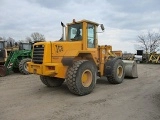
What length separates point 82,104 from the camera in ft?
23.4

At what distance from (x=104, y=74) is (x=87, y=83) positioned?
1.78m

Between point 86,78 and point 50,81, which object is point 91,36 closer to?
point 86,78

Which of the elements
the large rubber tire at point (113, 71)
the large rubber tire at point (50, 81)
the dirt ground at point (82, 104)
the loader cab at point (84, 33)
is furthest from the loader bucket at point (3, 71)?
the large rubber tire at point (113, 71)

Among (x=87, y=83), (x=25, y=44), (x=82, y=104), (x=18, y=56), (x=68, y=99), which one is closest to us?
(x=82, y=104)

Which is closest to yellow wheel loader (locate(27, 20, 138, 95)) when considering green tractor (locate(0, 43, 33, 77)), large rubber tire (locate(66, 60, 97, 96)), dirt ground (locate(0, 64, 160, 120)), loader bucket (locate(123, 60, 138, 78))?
large rubber tire (locate(66, 60, 97, 96))

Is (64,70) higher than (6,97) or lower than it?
higher

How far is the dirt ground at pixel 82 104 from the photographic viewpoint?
6.05 metres

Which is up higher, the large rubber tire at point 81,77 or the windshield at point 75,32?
the windshield at point 75,32

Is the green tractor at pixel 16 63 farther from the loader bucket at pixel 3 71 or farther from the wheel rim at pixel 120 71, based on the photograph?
the wheel rim at pixel 120 71

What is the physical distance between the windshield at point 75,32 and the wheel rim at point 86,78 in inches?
55.6

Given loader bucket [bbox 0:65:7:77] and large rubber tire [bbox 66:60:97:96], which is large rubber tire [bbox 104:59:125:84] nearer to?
large rubber tire [bbox 66:60:97:96]

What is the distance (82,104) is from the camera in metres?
7.13

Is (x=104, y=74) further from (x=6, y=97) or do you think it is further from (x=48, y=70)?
(x=6, y=97)

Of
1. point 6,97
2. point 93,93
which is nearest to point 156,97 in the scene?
point 93,93
